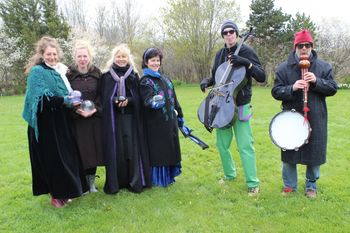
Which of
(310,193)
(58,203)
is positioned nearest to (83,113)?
(58,203)

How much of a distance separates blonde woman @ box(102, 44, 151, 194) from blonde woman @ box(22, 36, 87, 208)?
19.2 inches

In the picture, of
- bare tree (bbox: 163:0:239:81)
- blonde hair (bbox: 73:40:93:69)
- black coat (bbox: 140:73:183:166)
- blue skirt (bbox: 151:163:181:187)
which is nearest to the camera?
blonde hair (bbox: 73:40:93:69)

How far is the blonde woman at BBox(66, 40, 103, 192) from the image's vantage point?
4.63 meters

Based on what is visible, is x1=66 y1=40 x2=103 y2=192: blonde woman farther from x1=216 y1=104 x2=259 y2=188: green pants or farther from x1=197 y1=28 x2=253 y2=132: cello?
x1=216 y1=104 x2=259 y2=188: green pants

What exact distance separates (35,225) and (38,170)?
683mm

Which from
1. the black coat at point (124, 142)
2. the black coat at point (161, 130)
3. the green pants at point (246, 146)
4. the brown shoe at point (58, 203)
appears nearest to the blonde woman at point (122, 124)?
the black coat at point (124, 142)

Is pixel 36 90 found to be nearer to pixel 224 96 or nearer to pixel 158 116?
pixel 158 116

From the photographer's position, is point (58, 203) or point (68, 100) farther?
point (58, 203)

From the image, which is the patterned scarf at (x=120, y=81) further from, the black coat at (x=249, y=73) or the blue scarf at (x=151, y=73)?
the black coat at (x=249, y=73)

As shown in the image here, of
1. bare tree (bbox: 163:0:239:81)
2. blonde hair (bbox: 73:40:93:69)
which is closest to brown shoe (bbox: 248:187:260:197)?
blonde hair (bbox: 73:40:93:69)

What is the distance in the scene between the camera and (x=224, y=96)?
4.47 metres

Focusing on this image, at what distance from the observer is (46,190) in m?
4.57

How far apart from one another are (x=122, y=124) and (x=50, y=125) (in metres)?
0.96

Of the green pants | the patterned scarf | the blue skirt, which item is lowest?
the blue skirt
